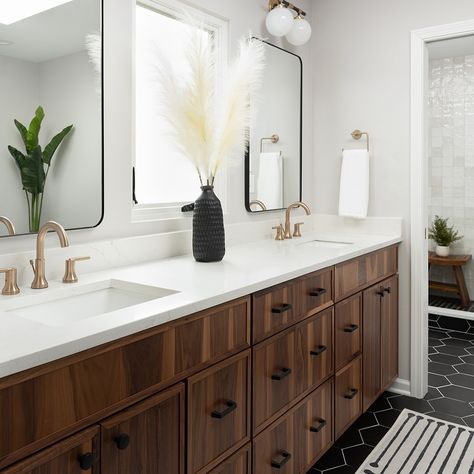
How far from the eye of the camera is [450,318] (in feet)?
13.8

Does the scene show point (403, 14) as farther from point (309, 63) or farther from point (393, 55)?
point (309, 63)

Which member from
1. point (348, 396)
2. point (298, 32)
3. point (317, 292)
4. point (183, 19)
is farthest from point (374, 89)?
point (348, 396)

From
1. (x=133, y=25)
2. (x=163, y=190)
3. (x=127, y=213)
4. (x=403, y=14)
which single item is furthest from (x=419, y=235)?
(x=133, y=25)

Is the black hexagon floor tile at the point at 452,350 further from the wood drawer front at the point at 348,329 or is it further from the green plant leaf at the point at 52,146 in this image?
the green plant leaf at the point at 52,146

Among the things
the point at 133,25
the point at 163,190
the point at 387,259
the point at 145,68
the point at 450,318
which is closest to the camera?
the point at 133,25

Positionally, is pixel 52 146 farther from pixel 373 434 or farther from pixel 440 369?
pixel 440 369

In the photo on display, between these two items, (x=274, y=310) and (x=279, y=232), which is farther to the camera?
(x=279, y=232)

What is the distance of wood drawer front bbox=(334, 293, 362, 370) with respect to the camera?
2190mm

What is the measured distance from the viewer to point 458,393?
284cm

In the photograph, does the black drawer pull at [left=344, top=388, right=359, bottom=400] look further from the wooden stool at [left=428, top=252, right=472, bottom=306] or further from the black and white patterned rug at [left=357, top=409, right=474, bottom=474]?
the wooden stool at [left=428, top=252, right=472, bottom=306]

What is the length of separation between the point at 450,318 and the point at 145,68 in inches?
130

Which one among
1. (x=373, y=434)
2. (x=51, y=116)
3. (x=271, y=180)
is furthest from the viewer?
(x=271, y=180)

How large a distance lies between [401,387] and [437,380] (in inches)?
11.7

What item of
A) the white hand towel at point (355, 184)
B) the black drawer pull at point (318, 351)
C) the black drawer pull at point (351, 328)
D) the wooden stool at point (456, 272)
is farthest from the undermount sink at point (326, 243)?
the wooden stool at point (456, 272)
